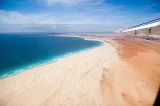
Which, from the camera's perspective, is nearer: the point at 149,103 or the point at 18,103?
the point at 149,103

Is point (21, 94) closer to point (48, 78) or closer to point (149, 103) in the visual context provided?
point (48, 78)

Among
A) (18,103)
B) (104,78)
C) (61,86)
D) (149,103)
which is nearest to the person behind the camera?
(149,103)

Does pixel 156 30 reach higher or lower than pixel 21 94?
higher

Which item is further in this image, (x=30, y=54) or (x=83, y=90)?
(x=30, y=54)

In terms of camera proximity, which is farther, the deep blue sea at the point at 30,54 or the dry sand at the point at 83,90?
the deep blue sea at the point at 30,54

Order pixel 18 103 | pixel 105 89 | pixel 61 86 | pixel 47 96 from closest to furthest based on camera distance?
1. pixel 18 103
2. pixel 47 96
3. pixel 105 89
4. pixel 61 86

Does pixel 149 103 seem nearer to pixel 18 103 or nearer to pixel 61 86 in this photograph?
pixel 61 86

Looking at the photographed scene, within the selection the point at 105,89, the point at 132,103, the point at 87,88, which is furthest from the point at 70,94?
the point at 132,103

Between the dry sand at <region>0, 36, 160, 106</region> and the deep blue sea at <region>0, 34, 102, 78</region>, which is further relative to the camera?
the deep blue sea at <region>0, 34, 102, 78</region>

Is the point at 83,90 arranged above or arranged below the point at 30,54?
below

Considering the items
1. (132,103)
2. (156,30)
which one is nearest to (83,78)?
(132,103)
